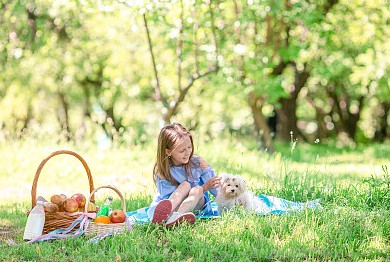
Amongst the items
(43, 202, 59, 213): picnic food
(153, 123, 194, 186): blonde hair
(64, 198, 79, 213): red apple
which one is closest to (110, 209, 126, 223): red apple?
(64, 198, 79, 213): red apple

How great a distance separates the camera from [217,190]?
19.9 ft

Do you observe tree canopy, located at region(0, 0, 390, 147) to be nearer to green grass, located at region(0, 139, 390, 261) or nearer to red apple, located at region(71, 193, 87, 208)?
green grass, located at region(0, 139, 390, 261)

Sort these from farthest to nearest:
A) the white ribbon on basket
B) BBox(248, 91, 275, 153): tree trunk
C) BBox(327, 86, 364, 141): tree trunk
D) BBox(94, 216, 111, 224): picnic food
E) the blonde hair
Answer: BBox(327, 86, 364, 141): tree trunk, BBox(248, 91, 275, 153): tree trunk, the blonde hair, BBox(94, 216, 111, 224): picnic food, the white ribbon on basket

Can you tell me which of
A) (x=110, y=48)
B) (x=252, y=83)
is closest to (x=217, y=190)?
(x=252, y=83)

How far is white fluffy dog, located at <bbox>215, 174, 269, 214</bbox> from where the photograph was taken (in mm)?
5637

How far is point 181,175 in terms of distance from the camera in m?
6.02

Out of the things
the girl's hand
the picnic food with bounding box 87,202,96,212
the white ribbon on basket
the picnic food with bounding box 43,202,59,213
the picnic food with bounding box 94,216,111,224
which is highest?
the girl's hand

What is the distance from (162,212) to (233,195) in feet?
2.34

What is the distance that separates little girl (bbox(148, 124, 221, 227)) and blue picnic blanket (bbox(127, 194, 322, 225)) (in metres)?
0.13

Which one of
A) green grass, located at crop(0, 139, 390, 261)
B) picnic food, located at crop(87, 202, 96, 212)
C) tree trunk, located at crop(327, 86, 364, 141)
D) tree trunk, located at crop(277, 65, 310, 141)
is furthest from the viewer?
tree trunk, located at crop(327, 86, 364, 141)

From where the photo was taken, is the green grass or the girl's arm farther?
the girl's arm

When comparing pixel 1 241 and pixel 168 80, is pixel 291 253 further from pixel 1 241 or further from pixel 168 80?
pixel 168 80

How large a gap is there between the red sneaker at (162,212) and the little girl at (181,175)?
0.71ft

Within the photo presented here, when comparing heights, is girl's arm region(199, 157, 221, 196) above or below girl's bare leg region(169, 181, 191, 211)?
above
